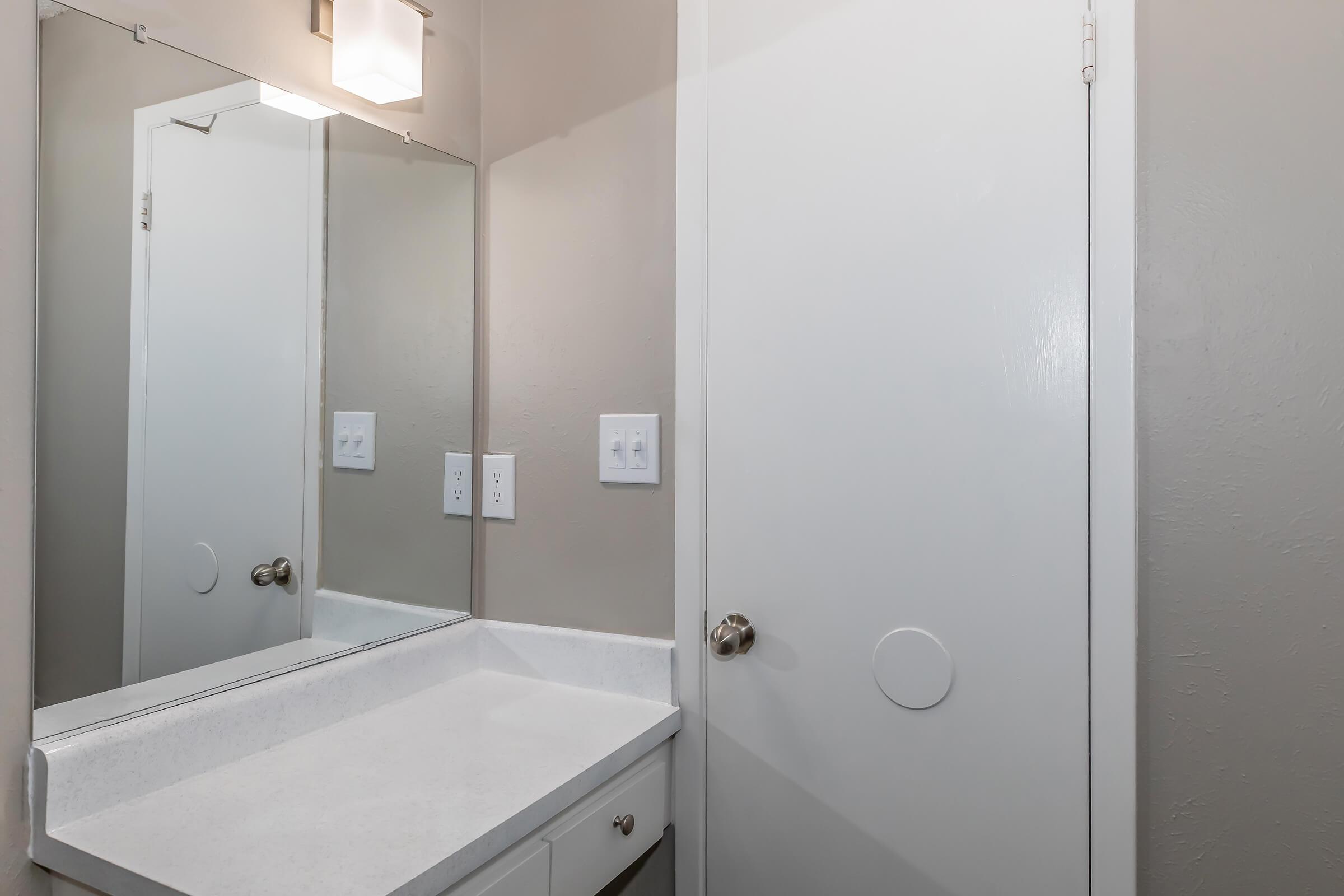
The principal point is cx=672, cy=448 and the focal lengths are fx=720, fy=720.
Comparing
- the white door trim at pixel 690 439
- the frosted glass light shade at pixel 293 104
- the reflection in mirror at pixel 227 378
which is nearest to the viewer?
the reflection in mirror at pixel 227 378

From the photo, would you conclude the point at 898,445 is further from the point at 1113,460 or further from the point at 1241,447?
the point at 1241,447

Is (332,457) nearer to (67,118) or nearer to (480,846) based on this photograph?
(67,118)

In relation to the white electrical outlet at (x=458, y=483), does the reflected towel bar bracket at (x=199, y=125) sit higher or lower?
higher

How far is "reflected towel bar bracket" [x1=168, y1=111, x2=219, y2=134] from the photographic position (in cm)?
96

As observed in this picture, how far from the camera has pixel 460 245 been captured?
141 centimetres

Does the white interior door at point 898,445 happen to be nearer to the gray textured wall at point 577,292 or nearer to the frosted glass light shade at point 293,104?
the gray textured wall at point 577,292

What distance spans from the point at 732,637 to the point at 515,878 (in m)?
0.44

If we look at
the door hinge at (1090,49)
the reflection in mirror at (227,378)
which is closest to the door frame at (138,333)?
the reflection in mirror at (227,378)

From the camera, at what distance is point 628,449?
1.27 meters

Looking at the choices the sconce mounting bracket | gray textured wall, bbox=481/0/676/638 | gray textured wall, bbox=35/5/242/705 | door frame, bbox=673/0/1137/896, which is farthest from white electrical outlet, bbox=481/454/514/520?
door frame, bbox=673/0/1137/896

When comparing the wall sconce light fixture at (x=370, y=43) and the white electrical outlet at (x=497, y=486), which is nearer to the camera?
the wall sconce light fixture at (x=370, y=43)

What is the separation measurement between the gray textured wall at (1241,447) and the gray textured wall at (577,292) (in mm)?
710

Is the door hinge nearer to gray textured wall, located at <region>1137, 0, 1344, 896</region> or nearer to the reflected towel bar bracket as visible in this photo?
gray textured wall, located at <region>1137, 0, 1344, 896</region>

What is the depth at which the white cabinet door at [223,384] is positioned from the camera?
94 cm
